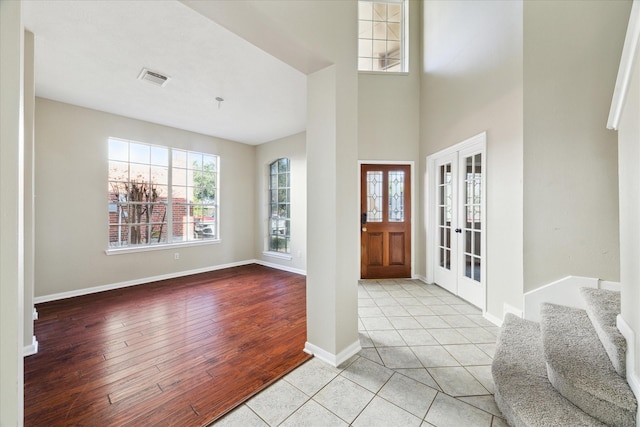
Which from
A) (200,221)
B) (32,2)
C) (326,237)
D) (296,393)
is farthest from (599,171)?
(200,221)

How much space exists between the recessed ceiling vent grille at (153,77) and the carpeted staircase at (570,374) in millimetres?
3990

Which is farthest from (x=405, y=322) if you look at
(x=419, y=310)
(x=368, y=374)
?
(x=368, y=374)

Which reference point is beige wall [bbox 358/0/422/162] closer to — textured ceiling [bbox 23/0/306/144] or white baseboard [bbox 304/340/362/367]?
textured ceiling [bbox 23/0/306/144]

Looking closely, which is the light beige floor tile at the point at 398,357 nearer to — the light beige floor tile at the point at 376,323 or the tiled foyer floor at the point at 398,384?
the tiled foyer floor at the point at 398,384

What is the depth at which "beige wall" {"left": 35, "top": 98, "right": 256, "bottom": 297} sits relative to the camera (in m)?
3.37

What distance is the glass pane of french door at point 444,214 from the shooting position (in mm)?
3615

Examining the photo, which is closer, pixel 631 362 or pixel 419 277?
pixel 631 362

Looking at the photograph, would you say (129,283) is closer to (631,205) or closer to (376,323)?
(376,323)

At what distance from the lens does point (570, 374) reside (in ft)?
4.47

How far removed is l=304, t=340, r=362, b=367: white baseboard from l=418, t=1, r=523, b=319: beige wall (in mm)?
1598

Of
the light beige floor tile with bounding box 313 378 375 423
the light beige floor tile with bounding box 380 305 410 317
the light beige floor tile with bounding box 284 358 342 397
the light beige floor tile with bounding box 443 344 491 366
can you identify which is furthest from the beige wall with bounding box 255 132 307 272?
the light beige floor tile with bounding box 313 378 375 423

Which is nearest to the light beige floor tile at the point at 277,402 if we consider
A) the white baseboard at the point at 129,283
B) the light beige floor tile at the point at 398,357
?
the light beige floor tile at the point at 398,357

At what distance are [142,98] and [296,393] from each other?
12.7 feet

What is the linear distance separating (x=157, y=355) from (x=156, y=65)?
2.75 meters
